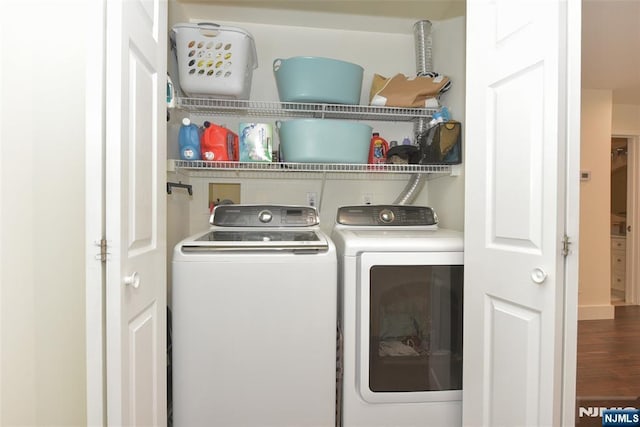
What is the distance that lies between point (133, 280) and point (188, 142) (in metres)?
1.02

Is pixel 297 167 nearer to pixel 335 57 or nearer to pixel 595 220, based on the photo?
pixel 335 57

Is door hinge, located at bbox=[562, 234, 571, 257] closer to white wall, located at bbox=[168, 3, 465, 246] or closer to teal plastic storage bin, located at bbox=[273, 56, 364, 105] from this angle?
white wall, located at bbox=[168, 3, 465, 246]

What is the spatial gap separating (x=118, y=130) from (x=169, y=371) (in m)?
1.23

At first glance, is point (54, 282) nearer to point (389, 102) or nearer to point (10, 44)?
point (10, 44)

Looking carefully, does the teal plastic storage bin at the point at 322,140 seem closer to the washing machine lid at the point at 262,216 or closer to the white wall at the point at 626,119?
the washing machine lid at the point at 262,216

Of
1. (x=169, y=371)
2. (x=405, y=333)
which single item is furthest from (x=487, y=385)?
(x=169, y=371)

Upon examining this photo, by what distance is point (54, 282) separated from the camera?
1032mm

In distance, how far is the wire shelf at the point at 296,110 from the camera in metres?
1.85

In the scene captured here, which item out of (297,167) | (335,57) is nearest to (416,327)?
(297,167)

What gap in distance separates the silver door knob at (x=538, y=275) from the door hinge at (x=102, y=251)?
48.2 inches

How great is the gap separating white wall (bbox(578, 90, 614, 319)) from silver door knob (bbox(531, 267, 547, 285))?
3.32 metres

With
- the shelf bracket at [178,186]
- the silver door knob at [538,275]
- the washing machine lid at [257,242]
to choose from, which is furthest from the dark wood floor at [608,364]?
the shelf bracket at [178,186]

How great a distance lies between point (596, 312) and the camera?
358 centimetres

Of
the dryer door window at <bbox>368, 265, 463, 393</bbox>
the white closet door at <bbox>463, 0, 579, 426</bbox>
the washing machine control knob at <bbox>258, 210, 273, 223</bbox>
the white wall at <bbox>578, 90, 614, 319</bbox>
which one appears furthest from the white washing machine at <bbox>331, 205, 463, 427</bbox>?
the white wall at <bbox>578, 90, 614, 319</bbox>
